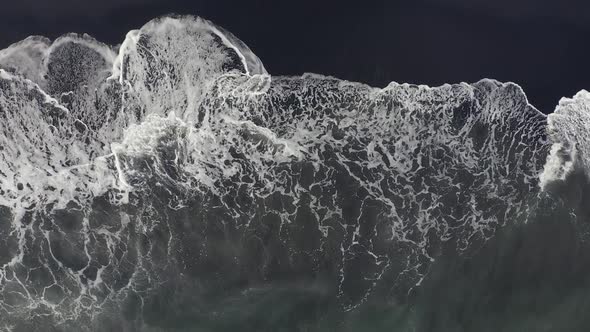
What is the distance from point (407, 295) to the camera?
41.4 feet

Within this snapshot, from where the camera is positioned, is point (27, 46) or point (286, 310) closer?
point (27, 46)

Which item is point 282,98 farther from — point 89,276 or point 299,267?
point 89,276

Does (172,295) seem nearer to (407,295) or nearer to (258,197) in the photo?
(258,197)

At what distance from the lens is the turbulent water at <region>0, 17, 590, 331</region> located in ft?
38.0

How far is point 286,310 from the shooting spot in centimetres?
1245

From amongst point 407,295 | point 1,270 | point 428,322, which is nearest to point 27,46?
point 1,270

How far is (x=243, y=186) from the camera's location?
11.9 m

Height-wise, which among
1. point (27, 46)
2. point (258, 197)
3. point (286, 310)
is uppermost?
point (27, 46)

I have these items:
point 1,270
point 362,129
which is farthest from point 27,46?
point 362,129

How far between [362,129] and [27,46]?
23.9 ft

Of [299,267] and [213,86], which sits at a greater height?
[213,86]

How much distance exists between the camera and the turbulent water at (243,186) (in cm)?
1158

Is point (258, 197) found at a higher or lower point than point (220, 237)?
higher

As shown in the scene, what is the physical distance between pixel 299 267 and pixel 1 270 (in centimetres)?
649
